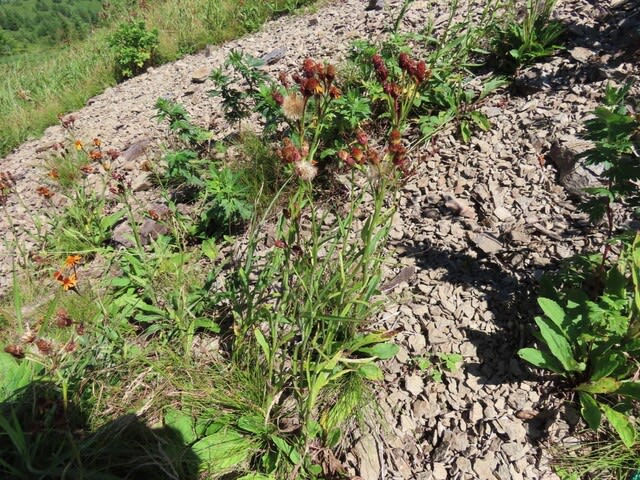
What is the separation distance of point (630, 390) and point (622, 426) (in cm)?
13

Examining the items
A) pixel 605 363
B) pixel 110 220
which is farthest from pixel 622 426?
pixel 110 220

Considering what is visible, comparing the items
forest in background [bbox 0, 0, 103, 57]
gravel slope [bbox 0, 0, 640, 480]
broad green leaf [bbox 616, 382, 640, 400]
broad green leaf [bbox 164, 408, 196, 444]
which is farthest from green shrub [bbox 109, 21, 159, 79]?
forest in background [bbox 0, 0, 103, 57]

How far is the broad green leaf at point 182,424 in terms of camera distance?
174 cm

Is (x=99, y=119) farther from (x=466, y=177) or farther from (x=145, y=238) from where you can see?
(x=466, y=177)

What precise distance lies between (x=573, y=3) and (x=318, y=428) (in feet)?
13.4

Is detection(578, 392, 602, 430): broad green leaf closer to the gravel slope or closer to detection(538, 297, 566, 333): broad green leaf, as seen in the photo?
the gravel slope

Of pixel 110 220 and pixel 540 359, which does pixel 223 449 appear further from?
pixel 110 220

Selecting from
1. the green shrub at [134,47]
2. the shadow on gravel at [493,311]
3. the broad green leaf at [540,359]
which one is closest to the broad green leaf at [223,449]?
the shadow on gravel at [493,311]

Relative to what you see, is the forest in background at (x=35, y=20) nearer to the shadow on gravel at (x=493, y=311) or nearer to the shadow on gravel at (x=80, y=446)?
the shadow on gravel at (x=80, y=446)

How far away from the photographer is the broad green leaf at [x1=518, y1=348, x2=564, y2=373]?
5.53 ft

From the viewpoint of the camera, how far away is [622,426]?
4.95 ft

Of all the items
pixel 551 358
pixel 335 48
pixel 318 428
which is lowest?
pixel 318 428

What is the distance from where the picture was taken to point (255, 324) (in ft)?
6.66

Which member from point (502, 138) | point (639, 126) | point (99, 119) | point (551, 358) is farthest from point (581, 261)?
point (99, 119)
